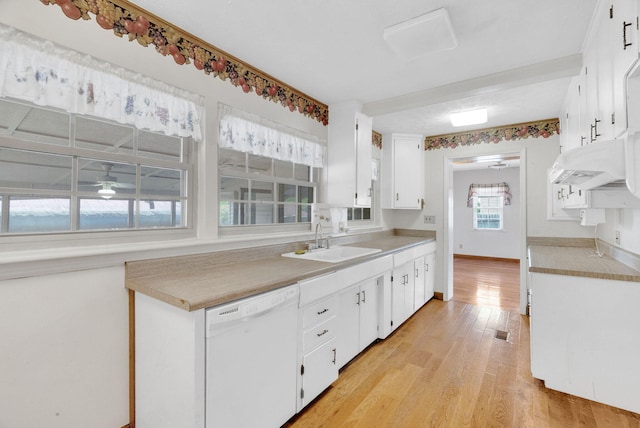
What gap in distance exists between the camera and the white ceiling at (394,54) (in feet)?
5.53

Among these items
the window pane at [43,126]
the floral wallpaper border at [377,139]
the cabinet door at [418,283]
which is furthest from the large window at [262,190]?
the cabinet door at [418,283]

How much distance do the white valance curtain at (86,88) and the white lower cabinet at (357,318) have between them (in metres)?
1.64

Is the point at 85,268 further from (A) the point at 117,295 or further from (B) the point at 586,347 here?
(B) the point at 586,347

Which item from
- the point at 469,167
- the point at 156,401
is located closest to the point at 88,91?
the point at 156,401

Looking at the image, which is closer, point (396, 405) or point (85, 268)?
point (85, 268)

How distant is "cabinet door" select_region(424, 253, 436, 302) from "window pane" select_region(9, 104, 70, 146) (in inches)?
144

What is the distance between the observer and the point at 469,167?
288 inches

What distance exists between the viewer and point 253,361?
1.48 m

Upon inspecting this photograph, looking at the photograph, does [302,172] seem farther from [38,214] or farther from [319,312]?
[38,214]

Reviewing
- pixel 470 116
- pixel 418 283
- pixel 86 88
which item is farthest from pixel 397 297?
pixel 86 88

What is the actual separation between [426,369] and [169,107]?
265 centimetres

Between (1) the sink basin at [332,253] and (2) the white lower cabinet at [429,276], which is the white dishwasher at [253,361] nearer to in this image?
(1) the sink basin at [332,253]

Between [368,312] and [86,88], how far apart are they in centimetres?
249

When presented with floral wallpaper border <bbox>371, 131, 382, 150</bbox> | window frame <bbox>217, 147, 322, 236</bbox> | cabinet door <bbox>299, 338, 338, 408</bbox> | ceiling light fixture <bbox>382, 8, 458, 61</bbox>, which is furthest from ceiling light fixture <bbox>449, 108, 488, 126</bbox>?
cabinet door <bbox>299, 338, 338, 408</bbox>
